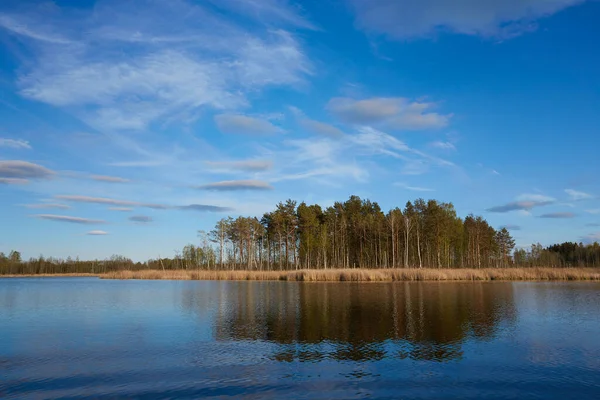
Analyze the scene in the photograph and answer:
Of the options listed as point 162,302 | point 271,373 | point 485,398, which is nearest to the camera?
point 485,398

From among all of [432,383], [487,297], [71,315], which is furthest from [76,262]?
[432,383]

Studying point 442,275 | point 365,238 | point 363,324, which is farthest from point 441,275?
point 363,324

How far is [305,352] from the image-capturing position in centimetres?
1462

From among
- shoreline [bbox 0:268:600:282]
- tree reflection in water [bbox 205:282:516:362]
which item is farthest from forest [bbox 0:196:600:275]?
tree reflection in water [bbox 205:282:516:362]

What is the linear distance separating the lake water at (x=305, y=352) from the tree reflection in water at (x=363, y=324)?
67 millimetres

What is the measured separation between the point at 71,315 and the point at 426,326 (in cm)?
1940

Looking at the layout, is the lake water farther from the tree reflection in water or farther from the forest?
the forest

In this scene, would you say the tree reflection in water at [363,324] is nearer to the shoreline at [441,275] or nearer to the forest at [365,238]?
the shoreline at [441,275]

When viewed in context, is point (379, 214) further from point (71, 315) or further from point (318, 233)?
point (71, 315)

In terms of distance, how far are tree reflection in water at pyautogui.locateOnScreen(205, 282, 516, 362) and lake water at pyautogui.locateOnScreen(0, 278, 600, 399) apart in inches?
2.6

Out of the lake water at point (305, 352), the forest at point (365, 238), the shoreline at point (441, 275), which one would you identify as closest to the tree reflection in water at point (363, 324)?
the lake water at point (305, 352)

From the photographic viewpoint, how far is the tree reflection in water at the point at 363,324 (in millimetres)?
14836

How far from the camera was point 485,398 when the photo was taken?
1016 centimetres

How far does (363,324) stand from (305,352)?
6073mm
